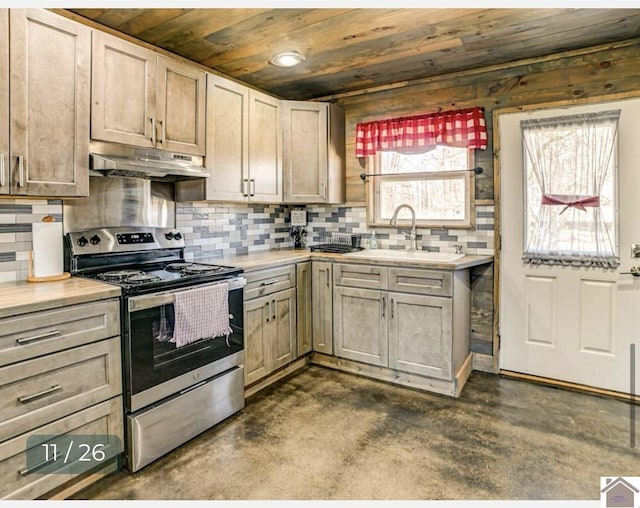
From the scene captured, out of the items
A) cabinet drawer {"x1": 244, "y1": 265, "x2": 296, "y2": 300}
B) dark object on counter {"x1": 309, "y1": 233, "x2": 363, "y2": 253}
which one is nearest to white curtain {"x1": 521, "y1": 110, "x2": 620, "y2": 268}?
dark object on counter {"x1": 309, "y1": 233, "x2": 363, "y2": 253}

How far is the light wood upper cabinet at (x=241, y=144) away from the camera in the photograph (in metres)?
2.86

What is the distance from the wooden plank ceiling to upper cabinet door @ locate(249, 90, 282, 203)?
29 cm

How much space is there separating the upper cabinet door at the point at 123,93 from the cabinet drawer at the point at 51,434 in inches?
56.2

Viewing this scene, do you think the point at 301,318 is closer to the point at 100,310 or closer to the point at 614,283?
the point at 100,310

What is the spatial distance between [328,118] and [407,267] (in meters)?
1.60

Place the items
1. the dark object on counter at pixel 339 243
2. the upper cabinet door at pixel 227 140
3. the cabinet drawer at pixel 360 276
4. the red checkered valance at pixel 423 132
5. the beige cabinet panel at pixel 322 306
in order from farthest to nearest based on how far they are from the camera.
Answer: the dark object on counter at pixel 339 243 < the beige cabinet panel at pixel 322 306 < the red checkered valance at pixel 423 132 < the cabinet drawer at pixel 360 276 < the upper cabinet door at pixel 227 140

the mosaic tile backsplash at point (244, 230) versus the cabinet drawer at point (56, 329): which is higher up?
the mosaic tile backsplash at point (244, 230)

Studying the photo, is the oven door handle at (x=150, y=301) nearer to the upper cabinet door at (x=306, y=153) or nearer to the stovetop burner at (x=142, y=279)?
the stovetop burner at (x=142, y=279)

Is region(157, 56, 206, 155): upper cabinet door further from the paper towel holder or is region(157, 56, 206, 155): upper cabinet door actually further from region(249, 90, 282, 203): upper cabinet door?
the paper towel holder

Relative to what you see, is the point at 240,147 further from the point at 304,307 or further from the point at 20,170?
the point at 20,170

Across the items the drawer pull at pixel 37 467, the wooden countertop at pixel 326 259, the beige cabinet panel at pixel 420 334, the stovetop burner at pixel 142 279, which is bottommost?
the drawer pull at pixel 37 467

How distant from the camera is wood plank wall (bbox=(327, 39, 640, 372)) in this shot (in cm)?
275

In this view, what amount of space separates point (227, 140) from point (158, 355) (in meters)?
1.64

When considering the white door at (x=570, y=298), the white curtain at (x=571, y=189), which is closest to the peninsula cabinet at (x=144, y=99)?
the white door at (x=570, y=298)
